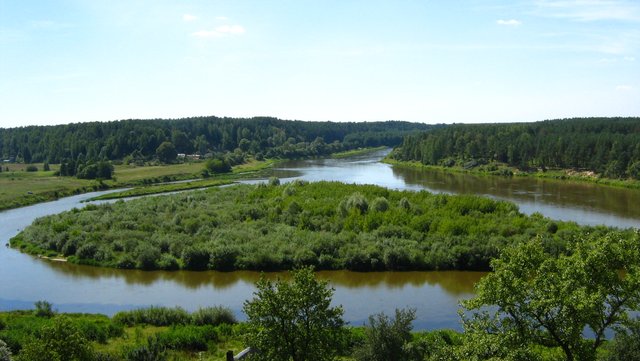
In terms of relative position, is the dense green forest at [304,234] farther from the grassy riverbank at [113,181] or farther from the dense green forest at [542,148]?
the dense green forest at [542,148]

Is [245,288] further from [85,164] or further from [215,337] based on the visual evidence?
[85,164]

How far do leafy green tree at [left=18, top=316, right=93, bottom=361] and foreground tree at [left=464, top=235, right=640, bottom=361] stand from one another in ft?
36.9

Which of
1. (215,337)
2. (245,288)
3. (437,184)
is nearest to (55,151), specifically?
(437,184)

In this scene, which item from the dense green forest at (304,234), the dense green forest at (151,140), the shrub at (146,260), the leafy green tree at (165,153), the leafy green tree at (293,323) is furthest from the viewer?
the dense green forest at (151,140)

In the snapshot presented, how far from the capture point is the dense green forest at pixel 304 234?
3512 cm

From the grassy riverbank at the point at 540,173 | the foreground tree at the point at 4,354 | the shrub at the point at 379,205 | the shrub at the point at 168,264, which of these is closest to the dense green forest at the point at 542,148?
the grassy riverbank at the point at 540,173

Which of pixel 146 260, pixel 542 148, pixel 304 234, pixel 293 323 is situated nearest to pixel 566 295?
pixel 293 323

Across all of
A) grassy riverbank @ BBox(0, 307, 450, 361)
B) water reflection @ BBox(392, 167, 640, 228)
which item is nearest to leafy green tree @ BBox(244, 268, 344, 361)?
grassy riverbank @ BBox(0, 307, 450, 361)

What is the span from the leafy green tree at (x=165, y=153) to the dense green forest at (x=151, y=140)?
10.2 feet

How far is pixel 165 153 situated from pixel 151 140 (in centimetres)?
833

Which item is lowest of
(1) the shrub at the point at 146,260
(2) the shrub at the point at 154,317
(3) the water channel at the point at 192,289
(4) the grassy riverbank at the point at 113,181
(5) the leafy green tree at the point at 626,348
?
(3) the water channel at the point at 192,289

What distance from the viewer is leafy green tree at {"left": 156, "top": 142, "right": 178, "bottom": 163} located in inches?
4769

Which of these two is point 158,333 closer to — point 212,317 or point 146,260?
point 212,317

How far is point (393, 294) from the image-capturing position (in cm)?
3088
